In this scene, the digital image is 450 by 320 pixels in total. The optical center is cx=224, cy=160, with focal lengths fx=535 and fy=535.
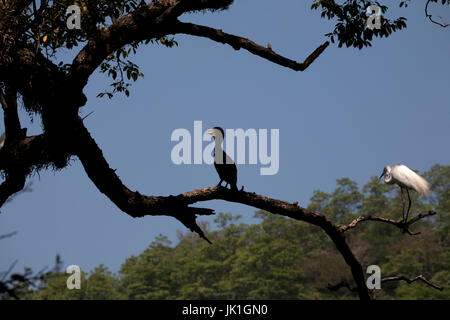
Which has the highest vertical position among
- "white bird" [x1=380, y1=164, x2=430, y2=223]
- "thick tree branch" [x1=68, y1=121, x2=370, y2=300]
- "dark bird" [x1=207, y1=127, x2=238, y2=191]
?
"white bird" [x1=380, y1=164, x2=430, y2=223]

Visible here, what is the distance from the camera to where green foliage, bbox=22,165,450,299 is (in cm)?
4610

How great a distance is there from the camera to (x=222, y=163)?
650 centimetres

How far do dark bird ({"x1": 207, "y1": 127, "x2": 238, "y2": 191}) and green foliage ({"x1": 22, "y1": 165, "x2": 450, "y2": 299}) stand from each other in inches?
1405

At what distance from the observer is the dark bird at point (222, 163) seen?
636 centimetres

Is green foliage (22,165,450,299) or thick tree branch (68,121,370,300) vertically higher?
green foliage (22,165,450,299)

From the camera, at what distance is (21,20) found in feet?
22.9

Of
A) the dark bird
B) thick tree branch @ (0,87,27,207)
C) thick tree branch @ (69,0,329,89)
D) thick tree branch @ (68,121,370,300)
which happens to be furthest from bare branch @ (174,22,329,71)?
thick tree branch @ (0,87,27,207)

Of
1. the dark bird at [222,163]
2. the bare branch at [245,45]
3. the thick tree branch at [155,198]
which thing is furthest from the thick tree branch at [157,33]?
the dark bird at [222,163]

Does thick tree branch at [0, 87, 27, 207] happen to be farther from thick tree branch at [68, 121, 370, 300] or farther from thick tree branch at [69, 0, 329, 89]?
thick tree branch at [69, 0, 329, 89]

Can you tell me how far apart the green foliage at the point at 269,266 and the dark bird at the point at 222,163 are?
35.7 metres

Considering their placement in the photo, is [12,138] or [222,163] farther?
[222,163]

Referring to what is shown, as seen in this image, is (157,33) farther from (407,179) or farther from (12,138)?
(407,179)

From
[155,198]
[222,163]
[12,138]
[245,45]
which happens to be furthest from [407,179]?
[12,138]

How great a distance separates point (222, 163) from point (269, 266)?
43.4m
